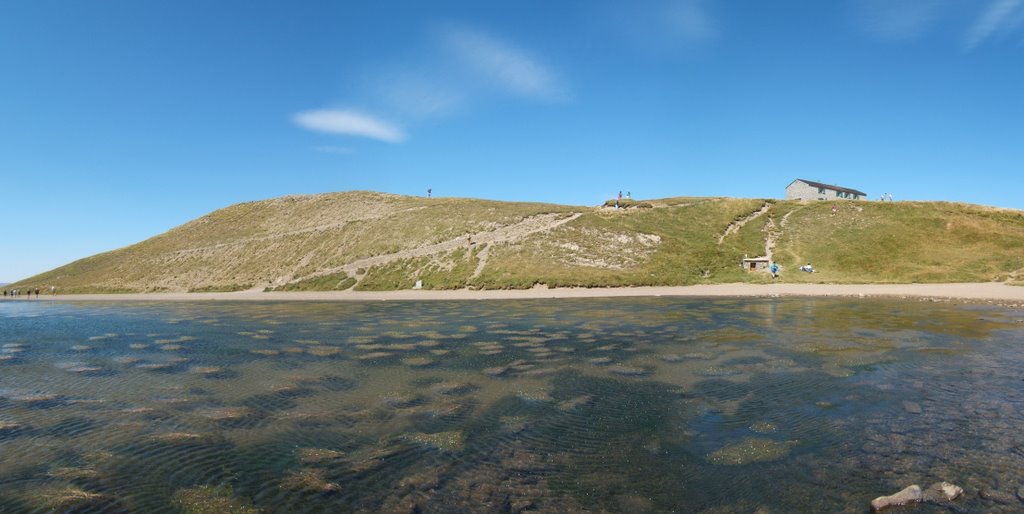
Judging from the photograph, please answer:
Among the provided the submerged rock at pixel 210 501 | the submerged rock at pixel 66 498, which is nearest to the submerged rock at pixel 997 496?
the submerged rock at pixel 210 501

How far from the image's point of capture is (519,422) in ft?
43.5

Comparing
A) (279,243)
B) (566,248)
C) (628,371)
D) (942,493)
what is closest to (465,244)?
(566,248)

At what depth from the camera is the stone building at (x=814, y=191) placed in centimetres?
11288

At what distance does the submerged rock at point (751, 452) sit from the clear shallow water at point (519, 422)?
0.07 meters

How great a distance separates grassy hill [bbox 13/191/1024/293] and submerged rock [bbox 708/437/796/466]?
170 ft

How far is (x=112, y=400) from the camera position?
52.6 ft

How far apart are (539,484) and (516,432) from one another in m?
2.92

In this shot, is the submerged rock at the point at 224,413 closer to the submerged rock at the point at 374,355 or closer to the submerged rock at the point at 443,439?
the submerged rock at the point at 443,439

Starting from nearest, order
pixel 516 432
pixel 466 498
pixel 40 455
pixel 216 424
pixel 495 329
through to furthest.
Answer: pixel 466 498 → pixel 40 455 → pixel 516 432 → pixel 216 424 → pixel 495 329

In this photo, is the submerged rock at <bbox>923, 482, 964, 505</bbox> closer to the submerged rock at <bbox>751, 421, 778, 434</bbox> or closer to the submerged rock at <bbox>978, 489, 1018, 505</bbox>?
the submerged rock at <bbox>978, 489, 1018, 505</bbox>

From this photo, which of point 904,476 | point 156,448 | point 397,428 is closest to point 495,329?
point 397,428

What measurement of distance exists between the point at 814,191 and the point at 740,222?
33040 mm

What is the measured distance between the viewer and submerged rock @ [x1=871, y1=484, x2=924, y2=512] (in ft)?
27.3

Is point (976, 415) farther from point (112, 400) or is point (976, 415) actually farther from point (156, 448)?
point (112, 400)
